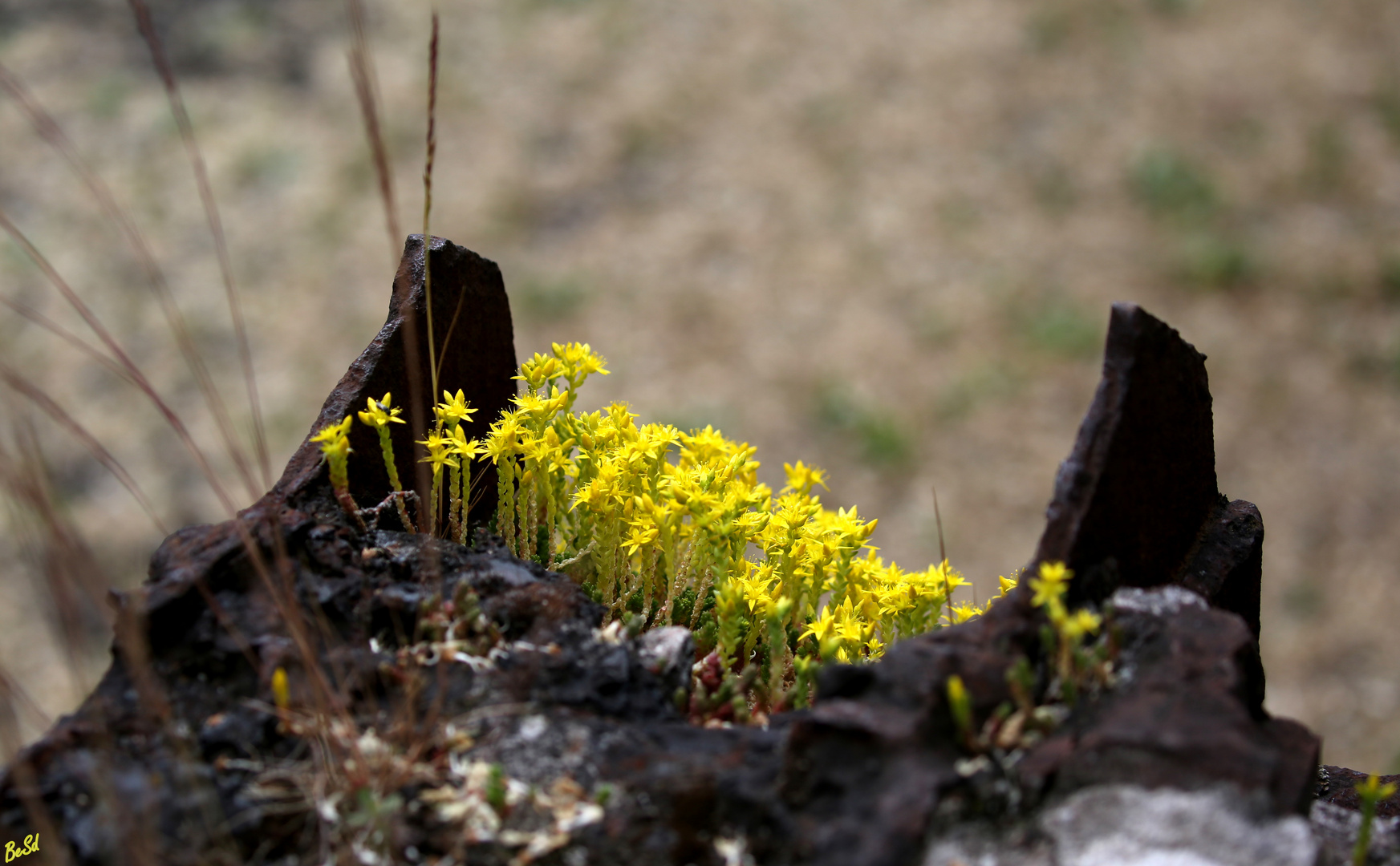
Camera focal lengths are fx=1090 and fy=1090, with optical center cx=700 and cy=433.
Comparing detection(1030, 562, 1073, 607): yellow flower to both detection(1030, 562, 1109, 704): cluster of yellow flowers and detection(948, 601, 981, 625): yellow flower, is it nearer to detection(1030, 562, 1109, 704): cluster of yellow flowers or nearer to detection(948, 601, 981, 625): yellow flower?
detection(1030, 562, 1109, 704): cluster of yellow flowers

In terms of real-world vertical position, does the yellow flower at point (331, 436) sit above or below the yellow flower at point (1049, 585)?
above

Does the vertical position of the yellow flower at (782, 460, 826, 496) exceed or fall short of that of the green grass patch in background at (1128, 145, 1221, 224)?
it falls short

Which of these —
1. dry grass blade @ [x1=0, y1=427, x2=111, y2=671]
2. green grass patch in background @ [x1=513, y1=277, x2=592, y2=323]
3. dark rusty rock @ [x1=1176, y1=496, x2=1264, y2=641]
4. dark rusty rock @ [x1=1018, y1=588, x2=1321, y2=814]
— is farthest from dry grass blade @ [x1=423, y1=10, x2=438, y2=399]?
green grass patch in background @ [x1=513, y1=277, x2=592, y2=323]

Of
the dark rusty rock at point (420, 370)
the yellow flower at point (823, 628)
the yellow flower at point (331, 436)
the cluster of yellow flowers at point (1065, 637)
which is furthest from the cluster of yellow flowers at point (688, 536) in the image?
the cluster of yellow flowers at point (1065, 637)

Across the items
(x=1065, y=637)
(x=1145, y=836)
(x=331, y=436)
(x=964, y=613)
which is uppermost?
(x=331, y=436)

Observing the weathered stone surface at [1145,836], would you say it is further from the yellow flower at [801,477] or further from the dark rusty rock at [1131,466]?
the yellow flower at [801,477]

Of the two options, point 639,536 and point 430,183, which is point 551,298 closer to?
point 430,183

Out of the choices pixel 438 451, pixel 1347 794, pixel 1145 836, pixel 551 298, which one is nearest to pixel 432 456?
pixel 438 451
